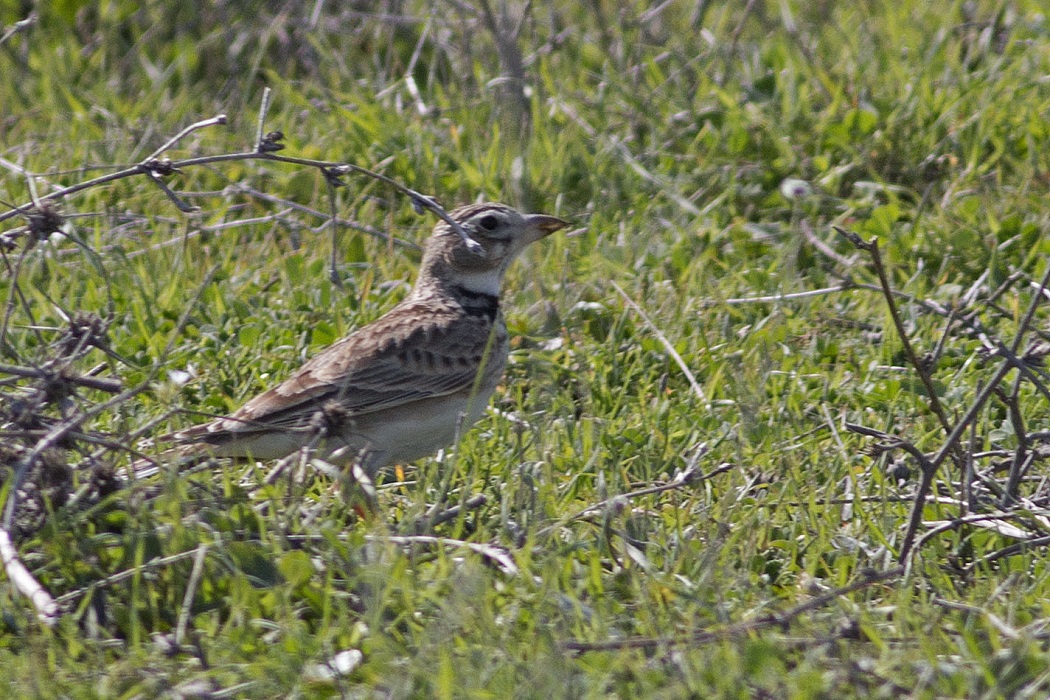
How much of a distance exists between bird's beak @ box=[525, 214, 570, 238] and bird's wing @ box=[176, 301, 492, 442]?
42cm

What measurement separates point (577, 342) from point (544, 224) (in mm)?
458

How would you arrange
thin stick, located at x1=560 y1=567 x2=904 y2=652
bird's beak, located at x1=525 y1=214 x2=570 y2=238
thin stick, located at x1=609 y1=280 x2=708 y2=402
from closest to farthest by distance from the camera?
thin stick, located at x1=560 y1=567 x2=904 y2=652, thin stick, located at x1=609 y1=280 x2=708 y2=402, bird's beak, located at x1=525 y1=214 x2=570 y2=238

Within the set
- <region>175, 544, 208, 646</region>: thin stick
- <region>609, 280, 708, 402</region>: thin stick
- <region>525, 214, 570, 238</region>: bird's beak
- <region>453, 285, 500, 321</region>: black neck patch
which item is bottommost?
<region>609, 280, 708, 402</region>: thin stick

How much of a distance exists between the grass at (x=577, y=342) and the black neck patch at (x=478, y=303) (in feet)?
0.77

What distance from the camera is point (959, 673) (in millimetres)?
3244

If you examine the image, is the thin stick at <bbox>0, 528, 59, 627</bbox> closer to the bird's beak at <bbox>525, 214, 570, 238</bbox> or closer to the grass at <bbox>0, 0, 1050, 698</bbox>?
the grass at <bbox>0, 0, 1050, 698</bbox>

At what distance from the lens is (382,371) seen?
4977 mm

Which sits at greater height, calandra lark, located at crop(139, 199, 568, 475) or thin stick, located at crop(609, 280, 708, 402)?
calandra lark, located at crop(139, 199, 568, 475)

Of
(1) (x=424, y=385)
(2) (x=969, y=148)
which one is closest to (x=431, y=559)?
(1) (x=424, y=385)

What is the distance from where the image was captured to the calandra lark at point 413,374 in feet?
15.1

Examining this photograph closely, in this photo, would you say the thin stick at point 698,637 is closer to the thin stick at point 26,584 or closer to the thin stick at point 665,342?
the thin stick at point 26,584

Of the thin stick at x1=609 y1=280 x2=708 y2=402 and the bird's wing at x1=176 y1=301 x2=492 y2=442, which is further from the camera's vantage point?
the thin stick at x1=609 y1=280 x2=708 y2=402

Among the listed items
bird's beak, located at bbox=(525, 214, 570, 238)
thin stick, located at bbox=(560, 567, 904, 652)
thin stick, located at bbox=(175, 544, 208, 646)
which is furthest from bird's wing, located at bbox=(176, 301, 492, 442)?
thin stick, located at bbox=(560, 567, 904, 652)

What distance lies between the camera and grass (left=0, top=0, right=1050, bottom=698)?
3510 mm
